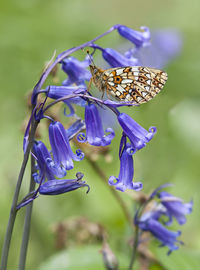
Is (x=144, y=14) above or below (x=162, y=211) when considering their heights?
above

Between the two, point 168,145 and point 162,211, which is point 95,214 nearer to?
point 168,145

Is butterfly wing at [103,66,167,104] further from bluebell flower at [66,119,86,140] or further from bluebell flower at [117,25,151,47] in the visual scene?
bluebell flower at [117,25,151,47]

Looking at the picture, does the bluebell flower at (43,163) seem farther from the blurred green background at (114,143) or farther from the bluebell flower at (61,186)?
the blurred green background at (114,143)

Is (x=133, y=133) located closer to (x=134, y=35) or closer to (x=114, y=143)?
(x=134, y=35)

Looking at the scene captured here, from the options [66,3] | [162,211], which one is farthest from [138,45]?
[66,3]

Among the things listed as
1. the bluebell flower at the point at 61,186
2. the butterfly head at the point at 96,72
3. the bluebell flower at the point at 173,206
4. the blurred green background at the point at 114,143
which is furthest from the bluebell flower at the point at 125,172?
the blurred green background at the point at 114,143

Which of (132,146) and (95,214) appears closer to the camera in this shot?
(132,146)
